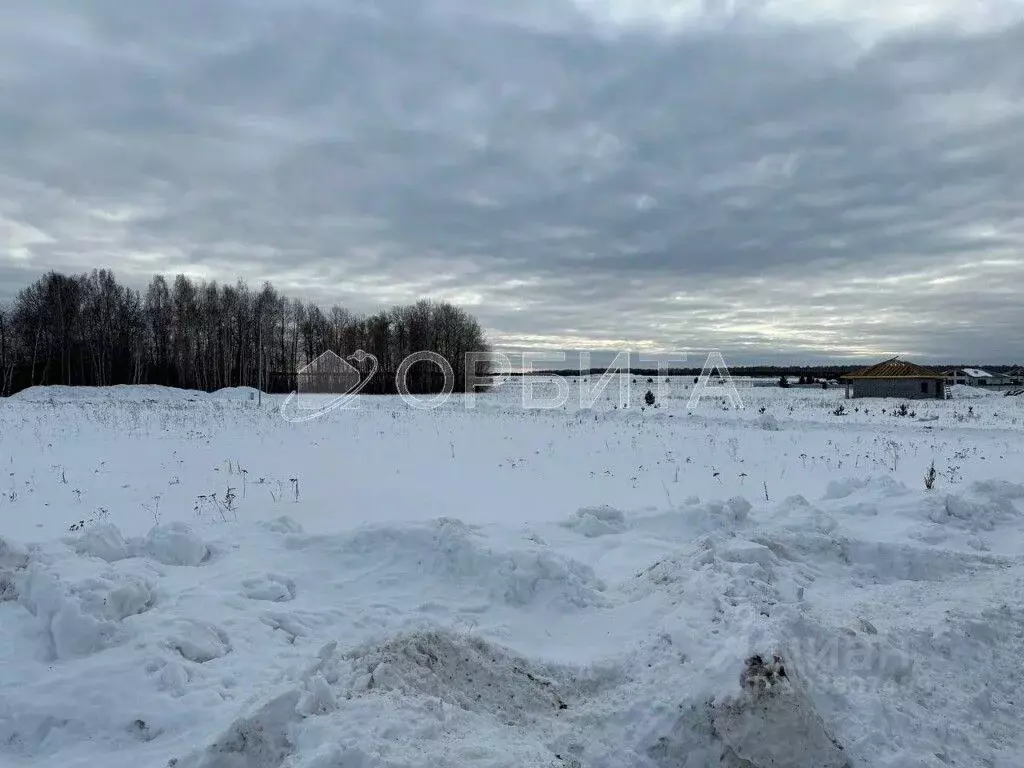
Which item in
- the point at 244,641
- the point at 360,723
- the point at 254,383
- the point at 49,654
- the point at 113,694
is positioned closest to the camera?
the point at 360,723

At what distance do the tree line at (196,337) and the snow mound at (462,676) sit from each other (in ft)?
165

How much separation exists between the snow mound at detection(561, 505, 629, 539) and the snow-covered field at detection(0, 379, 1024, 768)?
0.05 m

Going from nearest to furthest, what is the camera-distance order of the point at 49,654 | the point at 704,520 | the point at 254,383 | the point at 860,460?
the point at 49,654 → the point at 704,520 → the point at 860,460 → the point at 254,383

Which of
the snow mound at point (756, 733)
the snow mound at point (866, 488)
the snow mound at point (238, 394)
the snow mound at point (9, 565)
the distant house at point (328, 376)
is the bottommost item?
the snow mound at point (756, 733)

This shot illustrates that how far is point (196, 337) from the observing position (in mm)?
54875

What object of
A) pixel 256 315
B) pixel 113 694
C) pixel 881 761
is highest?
pixel 256 315

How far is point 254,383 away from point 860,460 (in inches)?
2097

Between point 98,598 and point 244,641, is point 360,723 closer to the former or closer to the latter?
point 244,641

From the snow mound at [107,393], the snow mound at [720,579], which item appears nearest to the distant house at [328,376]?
the snow mound at [107,393]

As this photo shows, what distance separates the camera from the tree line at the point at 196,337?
1948 inches

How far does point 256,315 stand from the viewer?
57625 mm

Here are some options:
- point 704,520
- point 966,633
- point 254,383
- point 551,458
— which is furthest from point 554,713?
point 254,383

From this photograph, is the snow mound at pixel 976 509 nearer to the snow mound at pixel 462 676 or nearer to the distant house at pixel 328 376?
the snow mound at pixel 462 676

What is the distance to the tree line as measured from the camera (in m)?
49.5
